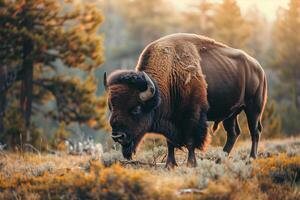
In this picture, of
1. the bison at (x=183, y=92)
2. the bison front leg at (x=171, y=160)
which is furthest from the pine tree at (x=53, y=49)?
the bison front leg at (x=171, y=160)

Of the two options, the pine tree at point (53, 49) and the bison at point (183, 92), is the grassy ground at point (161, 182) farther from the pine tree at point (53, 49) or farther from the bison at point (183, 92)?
the pine tree at point (53, 49)

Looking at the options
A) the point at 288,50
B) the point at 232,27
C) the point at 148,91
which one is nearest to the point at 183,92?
the point at 148,91

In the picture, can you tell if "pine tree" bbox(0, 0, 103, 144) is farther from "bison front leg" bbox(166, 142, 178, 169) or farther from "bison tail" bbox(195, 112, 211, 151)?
"bison tail" bbox(195, 112, 211, 151)

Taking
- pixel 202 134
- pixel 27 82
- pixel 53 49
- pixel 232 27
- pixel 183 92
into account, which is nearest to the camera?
pixel 183 92

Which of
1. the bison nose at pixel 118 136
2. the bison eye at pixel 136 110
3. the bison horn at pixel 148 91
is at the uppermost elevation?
the bison horn at pixel 148 91

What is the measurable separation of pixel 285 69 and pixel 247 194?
3053 centimetres

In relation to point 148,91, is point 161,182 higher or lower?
lower

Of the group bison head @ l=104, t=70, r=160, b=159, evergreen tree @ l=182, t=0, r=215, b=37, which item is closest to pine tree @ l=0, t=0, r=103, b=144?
bison head @ l=104, t=70, r=160, b=159

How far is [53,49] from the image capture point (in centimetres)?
1770

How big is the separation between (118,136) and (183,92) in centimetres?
154

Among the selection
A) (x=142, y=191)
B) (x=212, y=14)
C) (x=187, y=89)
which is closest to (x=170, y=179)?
(x=142, y=191)

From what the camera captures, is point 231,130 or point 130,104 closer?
point 130,104

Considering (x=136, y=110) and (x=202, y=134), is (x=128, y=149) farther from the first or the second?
(x=202, y=134)

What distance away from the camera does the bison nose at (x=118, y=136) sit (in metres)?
7.11
